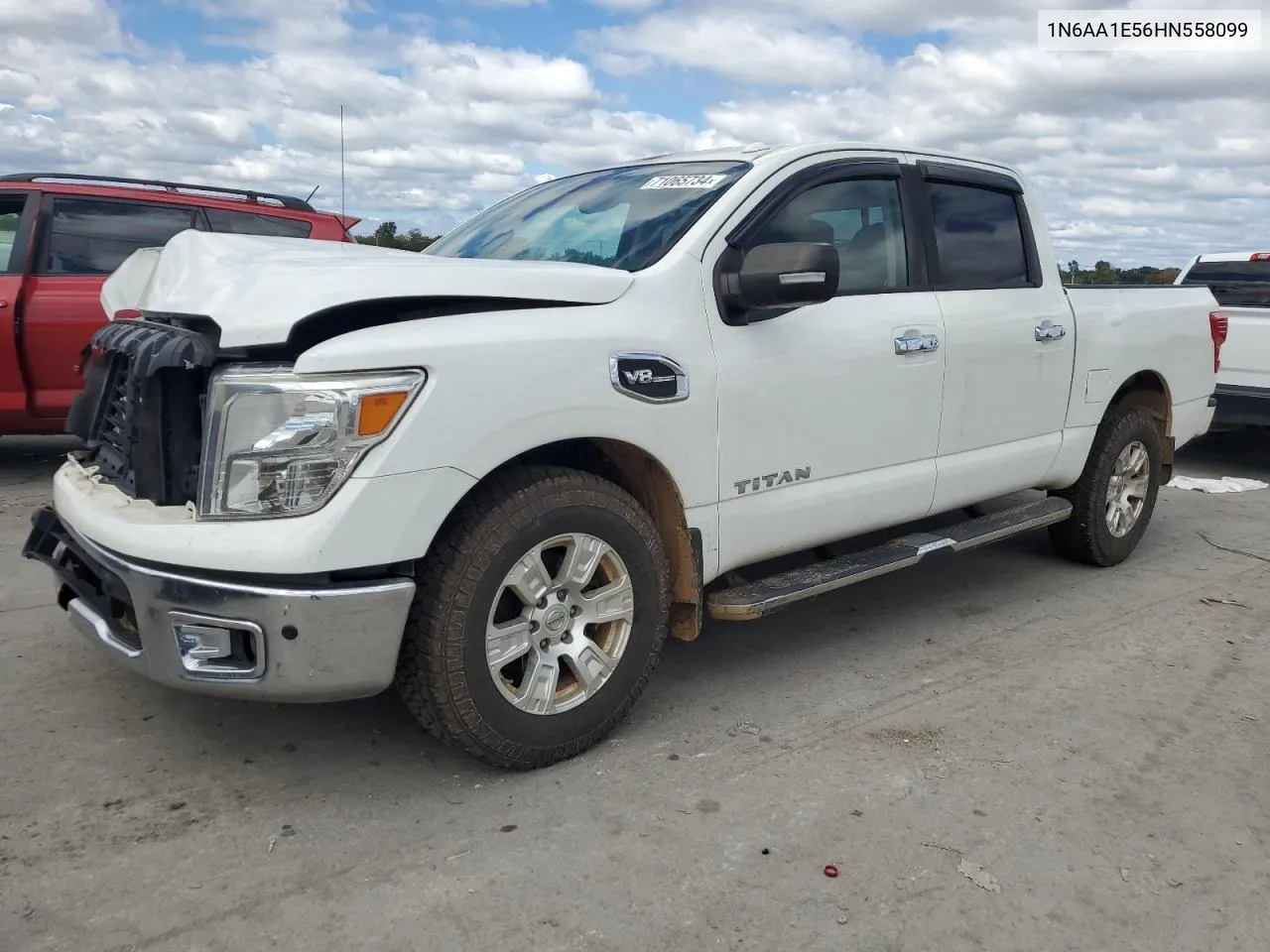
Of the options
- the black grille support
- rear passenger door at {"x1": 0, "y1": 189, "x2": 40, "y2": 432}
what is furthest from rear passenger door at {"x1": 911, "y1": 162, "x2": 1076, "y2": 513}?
rear passenger door at {"x1": 0, "y1": 189, "x2": 40, "y2": 432}

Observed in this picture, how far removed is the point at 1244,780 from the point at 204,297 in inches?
129

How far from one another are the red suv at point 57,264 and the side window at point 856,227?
4834 mm

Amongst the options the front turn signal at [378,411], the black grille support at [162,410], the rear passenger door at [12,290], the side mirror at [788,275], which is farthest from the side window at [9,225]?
the side mirror at [788,275]

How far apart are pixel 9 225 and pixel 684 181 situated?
5195 millimetres

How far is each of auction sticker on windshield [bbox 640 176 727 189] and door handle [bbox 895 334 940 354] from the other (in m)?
0.88

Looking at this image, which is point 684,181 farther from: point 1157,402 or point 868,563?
point 1157,402

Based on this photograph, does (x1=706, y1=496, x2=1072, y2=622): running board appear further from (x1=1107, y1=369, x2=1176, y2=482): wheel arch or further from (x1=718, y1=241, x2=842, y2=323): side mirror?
(x1=718, y1=241, x2=842, y2=323): side mirror

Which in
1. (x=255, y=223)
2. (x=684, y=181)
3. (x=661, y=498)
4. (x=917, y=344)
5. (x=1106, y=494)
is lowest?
(x=1106, y=494)

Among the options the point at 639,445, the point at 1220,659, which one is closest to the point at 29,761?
the point at 639,445

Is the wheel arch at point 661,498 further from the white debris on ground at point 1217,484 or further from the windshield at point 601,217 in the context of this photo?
the white debris on ground at point 1217,484

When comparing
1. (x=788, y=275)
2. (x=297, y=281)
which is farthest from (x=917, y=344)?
(x=297, y=281)

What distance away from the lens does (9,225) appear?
6.85 metres

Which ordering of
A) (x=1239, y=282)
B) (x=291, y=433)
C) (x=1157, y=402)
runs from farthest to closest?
(x=1239, y=282), (x=1157, y=402), (x=291, y=433)

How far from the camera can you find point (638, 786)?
121 inches
